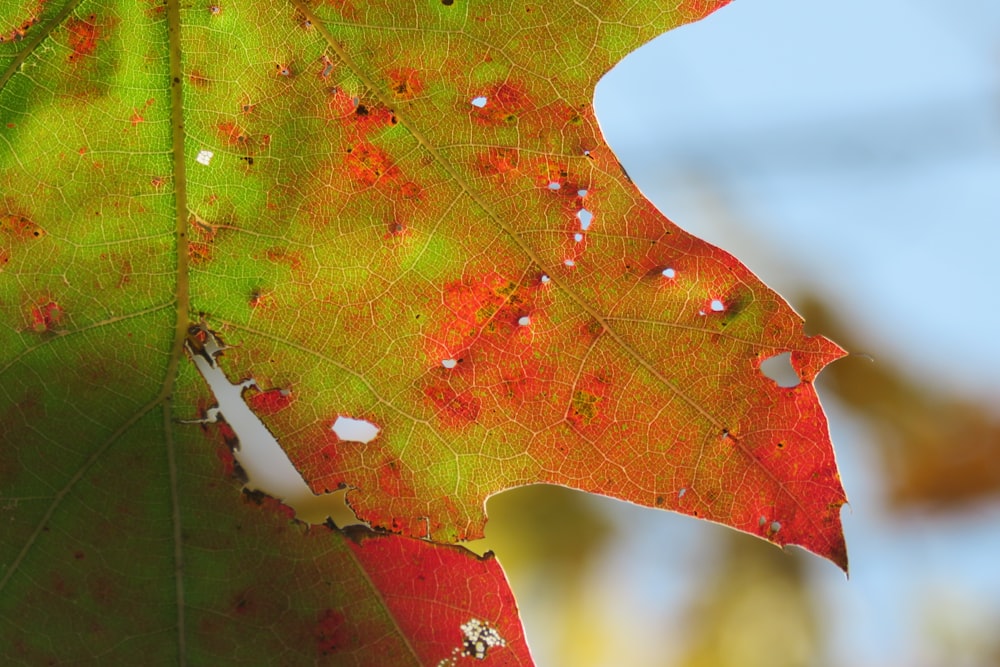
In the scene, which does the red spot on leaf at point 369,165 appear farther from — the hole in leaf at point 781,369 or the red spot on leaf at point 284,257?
Answer: the hole in leaf at point 781,369

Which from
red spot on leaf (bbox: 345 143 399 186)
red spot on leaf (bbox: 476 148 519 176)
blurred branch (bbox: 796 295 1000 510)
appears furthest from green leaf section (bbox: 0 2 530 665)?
blurred branch (bbox: 796 295 1000 510)

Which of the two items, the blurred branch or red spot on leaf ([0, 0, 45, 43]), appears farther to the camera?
the blurred branch

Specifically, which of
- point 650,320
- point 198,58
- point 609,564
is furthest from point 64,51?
point 609,564

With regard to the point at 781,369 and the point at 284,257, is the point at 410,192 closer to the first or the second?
Result: the point at 284,257

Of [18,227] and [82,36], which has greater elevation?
[82,36]

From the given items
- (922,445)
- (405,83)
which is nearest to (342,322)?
(405,83)

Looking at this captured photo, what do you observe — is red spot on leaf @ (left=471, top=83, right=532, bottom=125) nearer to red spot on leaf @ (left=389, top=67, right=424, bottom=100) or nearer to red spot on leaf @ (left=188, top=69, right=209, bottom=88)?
red spot on leaf @ (left=389, top=67, right=424, bottom=100)

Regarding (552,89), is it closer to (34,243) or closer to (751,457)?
(751,457)
